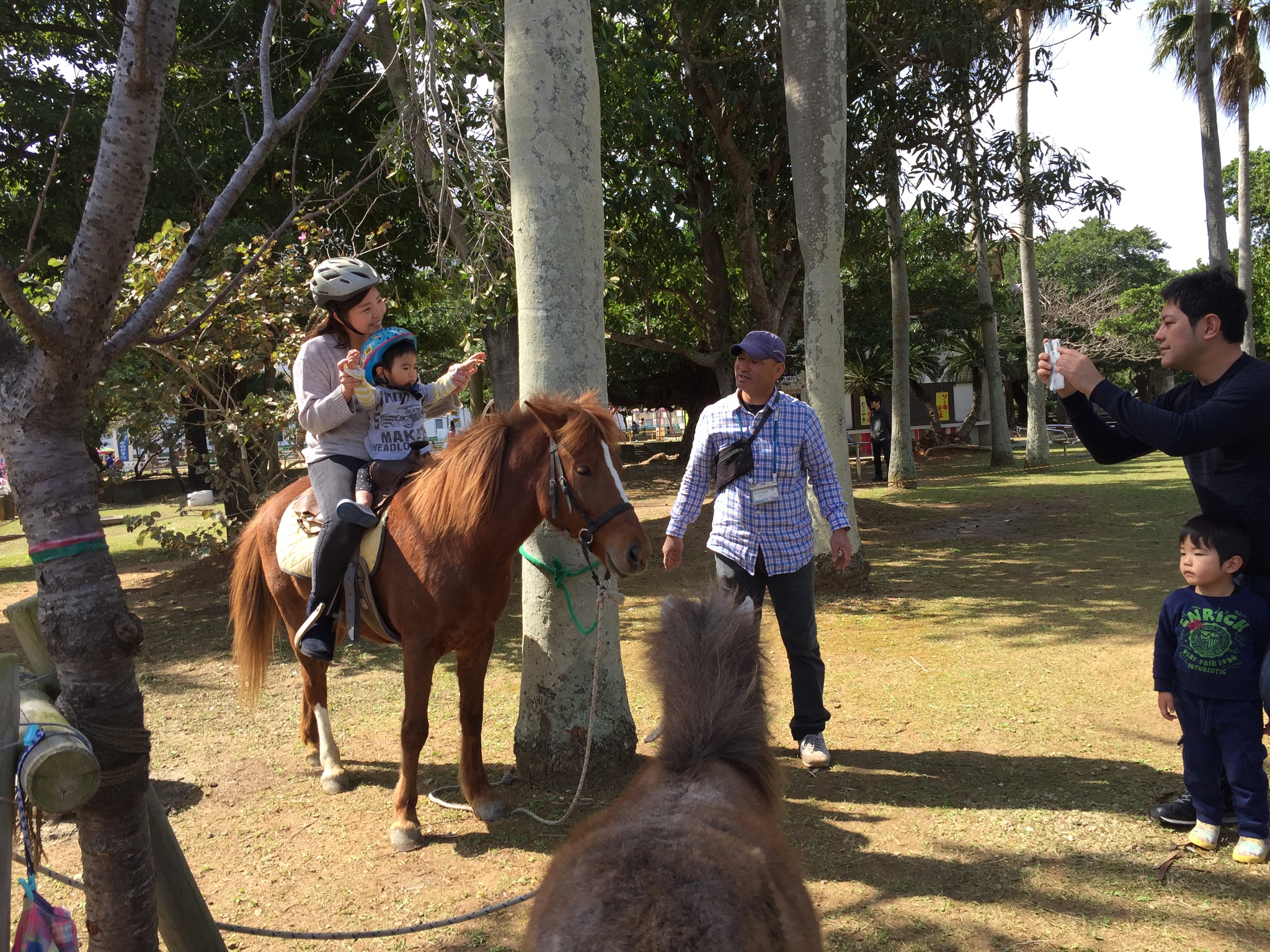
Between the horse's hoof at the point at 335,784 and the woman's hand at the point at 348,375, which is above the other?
the woman's hand at the point at 348,375

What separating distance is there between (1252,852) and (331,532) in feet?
14.1

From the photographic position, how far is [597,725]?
4426mm

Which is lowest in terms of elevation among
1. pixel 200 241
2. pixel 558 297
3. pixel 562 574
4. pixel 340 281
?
pixel 562 574

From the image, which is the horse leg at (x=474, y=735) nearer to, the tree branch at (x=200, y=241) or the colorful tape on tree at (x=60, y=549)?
the colorful tape on tree at (x=60, y=549)

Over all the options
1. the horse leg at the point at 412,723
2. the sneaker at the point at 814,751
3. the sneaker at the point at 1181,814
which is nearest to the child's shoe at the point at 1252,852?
the sneaker at the point at 1181,814

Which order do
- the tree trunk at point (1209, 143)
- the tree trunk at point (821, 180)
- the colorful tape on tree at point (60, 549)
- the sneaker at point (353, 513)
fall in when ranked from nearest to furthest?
1. the colorful tape on tree at point (60, 549)
2. the sneaker at point (353, 513)
3. the tree trunk at point (821, 180)
4. the tree trunk at point (1209, 143)

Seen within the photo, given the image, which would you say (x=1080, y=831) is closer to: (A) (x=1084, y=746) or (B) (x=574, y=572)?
(A) (x=1084, y=746)

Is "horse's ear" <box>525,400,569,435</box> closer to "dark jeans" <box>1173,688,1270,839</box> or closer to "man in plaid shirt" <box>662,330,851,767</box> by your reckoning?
"man in plaid shirt" <box>662,330,851,767</box>

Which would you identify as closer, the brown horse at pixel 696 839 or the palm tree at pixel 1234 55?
the brown horse at pixel 696 839

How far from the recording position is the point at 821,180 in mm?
8594

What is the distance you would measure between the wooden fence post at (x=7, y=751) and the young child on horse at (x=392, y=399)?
1984mm

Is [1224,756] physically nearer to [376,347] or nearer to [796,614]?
[796,614]

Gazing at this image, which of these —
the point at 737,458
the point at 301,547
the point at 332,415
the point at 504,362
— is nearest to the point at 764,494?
the point at 737,458

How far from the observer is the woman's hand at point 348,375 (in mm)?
3875
